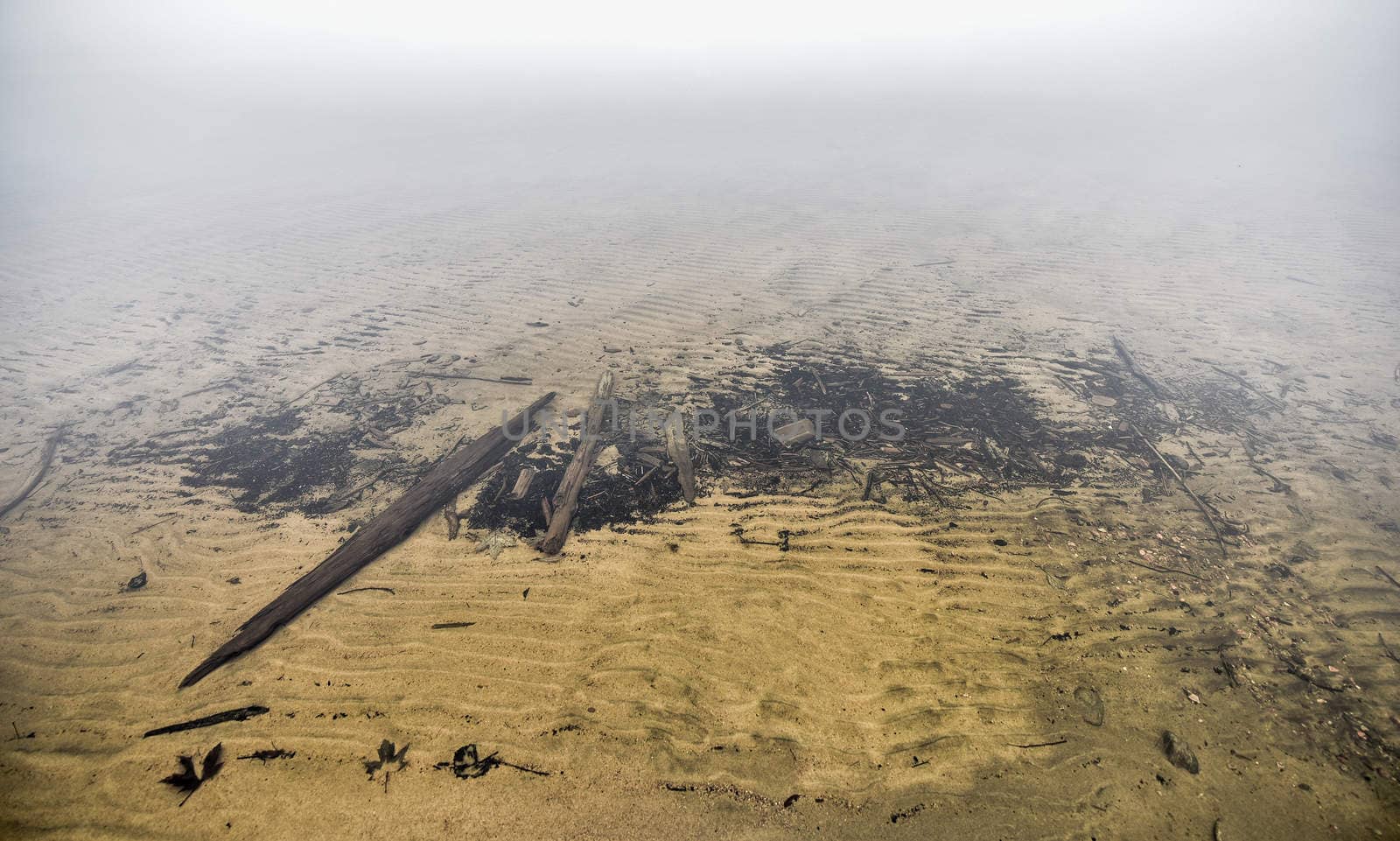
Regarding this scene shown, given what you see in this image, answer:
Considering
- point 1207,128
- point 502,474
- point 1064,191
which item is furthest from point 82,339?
point 1207,128

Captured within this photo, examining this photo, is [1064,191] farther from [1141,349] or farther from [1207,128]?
[1207,128]

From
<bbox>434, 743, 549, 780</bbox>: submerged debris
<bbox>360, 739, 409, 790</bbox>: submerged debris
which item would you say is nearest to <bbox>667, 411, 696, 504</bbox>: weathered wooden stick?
<bbox>434, 743, 549, 780</bbox>: submerged debris

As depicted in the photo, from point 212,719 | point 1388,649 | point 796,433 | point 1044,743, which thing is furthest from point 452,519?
point 1388,649

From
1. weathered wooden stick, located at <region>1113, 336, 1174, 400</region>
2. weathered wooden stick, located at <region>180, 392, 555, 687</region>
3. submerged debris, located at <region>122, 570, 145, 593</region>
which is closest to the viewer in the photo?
weathered wooden stick, located at <region>180, 392, 555, 687</region>

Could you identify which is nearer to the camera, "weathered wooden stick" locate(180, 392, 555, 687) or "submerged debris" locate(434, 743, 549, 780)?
"submerged debris" locate(434, 743, 549, 780)

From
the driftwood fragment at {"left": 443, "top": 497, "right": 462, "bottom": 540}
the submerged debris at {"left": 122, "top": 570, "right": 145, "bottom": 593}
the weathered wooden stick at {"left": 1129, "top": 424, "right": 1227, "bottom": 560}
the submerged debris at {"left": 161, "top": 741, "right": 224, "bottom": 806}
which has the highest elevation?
the submerged debris at {"left": 122, "top": 570, "right": 145, "bottom": 593}

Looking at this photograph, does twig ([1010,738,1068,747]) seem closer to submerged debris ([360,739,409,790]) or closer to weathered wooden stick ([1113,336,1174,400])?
submerged debris ([360,739,409,790])
